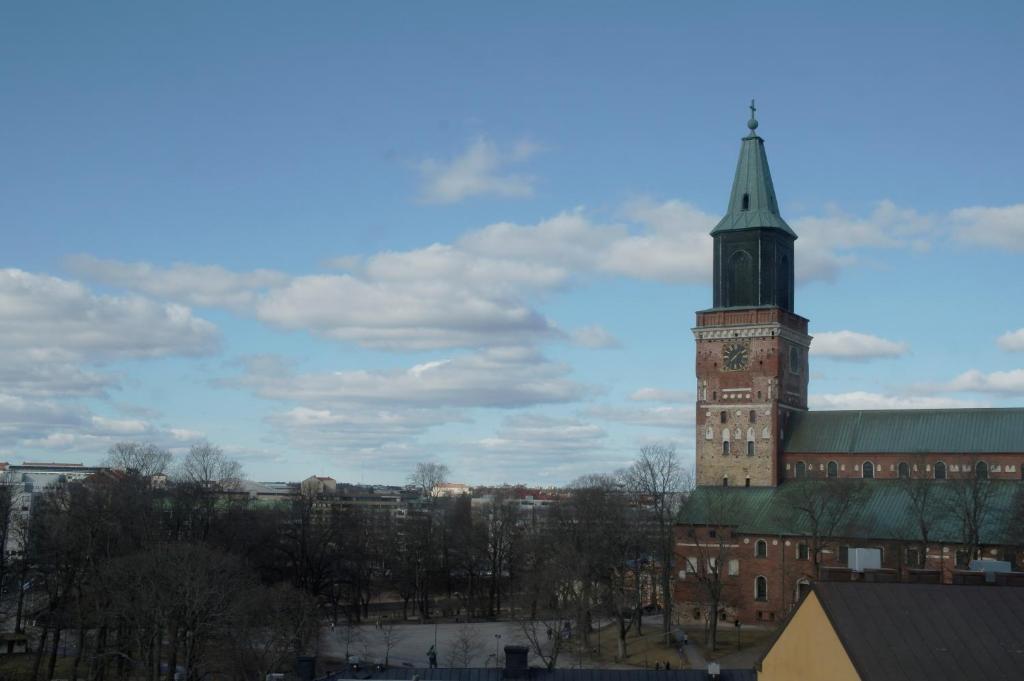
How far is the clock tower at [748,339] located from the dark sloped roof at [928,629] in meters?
57.3

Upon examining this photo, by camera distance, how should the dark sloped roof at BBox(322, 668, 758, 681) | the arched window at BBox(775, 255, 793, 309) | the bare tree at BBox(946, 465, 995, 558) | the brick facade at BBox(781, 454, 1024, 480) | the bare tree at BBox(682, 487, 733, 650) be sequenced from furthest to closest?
1. the arched window at BBox(775, 255, 793, 309)
2. the bare tree at BBox(682, 487, 733, 650)
3. the brick facade at BBox(781, 454, 1024, 480)
4. the bare tree at BBox(946, 465, 995, 558)
5. the dark sloped roof at BBox(322, 668, 758, 681)

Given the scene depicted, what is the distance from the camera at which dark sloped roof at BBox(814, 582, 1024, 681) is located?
88.2ft

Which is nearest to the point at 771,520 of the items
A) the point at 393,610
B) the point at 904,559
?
the point at 904,559

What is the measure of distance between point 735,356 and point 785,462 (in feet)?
28.4

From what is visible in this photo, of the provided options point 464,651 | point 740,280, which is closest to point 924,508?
point 740,280

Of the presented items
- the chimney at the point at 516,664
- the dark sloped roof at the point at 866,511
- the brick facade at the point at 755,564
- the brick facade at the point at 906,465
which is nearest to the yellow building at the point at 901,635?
the chimney at the point at 516,664

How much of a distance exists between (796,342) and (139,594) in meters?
52.5

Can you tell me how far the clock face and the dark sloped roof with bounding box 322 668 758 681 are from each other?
164 feet

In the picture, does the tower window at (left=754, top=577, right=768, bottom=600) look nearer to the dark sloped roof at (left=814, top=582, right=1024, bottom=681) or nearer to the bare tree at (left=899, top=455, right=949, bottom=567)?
the bare tree at (left=899, top=455, right=949, bottom=567)

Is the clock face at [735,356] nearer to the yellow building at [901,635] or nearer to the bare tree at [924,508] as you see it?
the bare tree at [924,508]

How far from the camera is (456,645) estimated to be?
220 feet

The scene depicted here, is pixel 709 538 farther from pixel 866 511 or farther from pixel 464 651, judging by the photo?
pixel 464 651

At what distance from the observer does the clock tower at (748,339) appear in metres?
86.6

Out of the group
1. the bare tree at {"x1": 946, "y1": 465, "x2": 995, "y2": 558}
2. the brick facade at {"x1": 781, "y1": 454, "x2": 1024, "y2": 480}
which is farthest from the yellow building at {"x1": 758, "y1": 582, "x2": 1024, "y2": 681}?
the brick facade at {"x1": 781, "y1": 454, "x2": 1024, "y2": 480}
